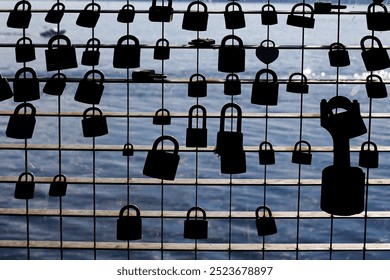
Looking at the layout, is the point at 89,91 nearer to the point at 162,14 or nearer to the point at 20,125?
the point at 20,125

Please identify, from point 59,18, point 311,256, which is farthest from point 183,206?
point 59,18

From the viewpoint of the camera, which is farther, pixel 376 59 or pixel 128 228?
pixel 128 228

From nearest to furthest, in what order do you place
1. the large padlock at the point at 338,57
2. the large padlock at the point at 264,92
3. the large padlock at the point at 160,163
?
the large padlock at the point at 160,163, the large padlock at the point at 264,92, the large padlock at the point at 338,57

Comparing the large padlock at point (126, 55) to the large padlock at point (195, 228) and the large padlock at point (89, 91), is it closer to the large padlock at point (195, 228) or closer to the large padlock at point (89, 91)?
the large padlock at point (89, 91)

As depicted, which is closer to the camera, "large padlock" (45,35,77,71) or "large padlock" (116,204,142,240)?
"large padlock" (45,35,77,71)

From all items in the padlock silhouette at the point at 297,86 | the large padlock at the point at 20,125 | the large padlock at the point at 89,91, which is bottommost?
the large padlock at the point at 20,125

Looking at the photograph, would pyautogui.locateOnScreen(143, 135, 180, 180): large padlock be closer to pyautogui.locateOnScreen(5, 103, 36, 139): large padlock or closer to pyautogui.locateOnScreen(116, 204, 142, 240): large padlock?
pyautogui.locateOnScreen(116, 204, 142, 240): large padlock

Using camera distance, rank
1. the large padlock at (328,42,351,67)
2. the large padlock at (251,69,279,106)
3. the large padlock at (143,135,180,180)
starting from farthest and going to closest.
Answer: the large padlock at (328,42,351,67), the large padlock at (251,69,279,106), the large padlock at (143,135,180,180)

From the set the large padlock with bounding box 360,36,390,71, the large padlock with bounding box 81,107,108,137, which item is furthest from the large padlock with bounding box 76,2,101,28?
the large padlock with bounding box 360,36,390,71

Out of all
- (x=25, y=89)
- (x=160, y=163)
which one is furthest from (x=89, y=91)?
(x=160, y=163)

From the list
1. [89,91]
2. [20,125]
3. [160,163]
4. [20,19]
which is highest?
[20,19]

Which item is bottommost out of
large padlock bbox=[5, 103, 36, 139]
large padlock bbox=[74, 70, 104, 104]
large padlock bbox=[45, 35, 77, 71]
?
large padlock bbox=[5, 103, 36, 139]

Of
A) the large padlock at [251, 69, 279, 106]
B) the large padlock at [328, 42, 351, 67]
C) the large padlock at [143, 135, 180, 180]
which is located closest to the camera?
the large padlock at [143, 135, 180, 180]

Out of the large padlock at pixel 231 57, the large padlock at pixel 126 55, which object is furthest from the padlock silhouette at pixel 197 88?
the large padlock at pixel 126 55
